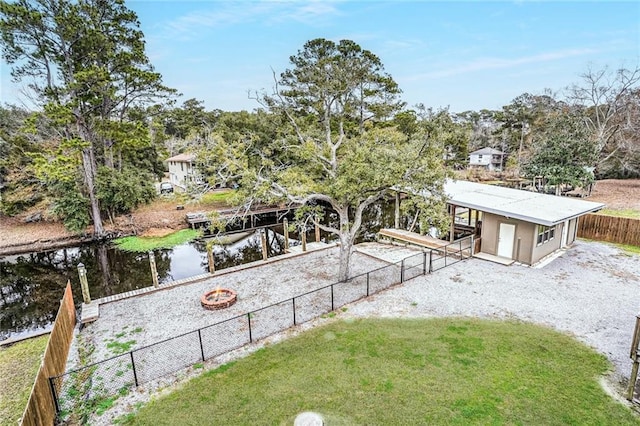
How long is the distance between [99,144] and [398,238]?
2230 cm

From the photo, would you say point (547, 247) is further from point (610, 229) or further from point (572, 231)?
point (610, 229)

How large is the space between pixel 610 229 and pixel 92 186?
98.1 feet

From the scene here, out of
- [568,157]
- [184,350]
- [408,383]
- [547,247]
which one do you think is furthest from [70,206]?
[568,157]

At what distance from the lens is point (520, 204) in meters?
14.9

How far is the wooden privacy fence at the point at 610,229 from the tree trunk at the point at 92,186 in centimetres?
2858

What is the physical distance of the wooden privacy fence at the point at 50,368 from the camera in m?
5.33

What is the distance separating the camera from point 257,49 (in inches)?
904

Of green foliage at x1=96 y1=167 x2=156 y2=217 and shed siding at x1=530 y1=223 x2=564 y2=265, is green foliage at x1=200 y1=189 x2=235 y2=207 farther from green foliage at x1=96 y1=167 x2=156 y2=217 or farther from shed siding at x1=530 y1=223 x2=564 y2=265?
shed siding at x1=530 y1=223 x2=564 y2=265

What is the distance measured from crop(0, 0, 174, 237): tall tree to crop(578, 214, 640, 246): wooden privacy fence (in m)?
26.7

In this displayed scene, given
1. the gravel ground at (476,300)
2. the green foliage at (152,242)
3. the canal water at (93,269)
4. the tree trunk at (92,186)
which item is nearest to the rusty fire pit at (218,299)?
the gravel ground at (476,300)

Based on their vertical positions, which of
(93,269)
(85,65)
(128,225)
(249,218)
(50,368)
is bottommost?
(93,269)

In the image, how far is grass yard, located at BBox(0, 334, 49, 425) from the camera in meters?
6.77

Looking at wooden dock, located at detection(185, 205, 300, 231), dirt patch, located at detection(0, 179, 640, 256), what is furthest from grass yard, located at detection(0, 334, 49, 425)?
wooden dock, located at detection(185, 205, 300, 231)

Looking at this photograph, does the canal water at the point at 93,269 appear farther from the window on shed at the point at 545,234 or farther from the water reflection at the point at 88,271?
the window on shed at the point at 545,234
